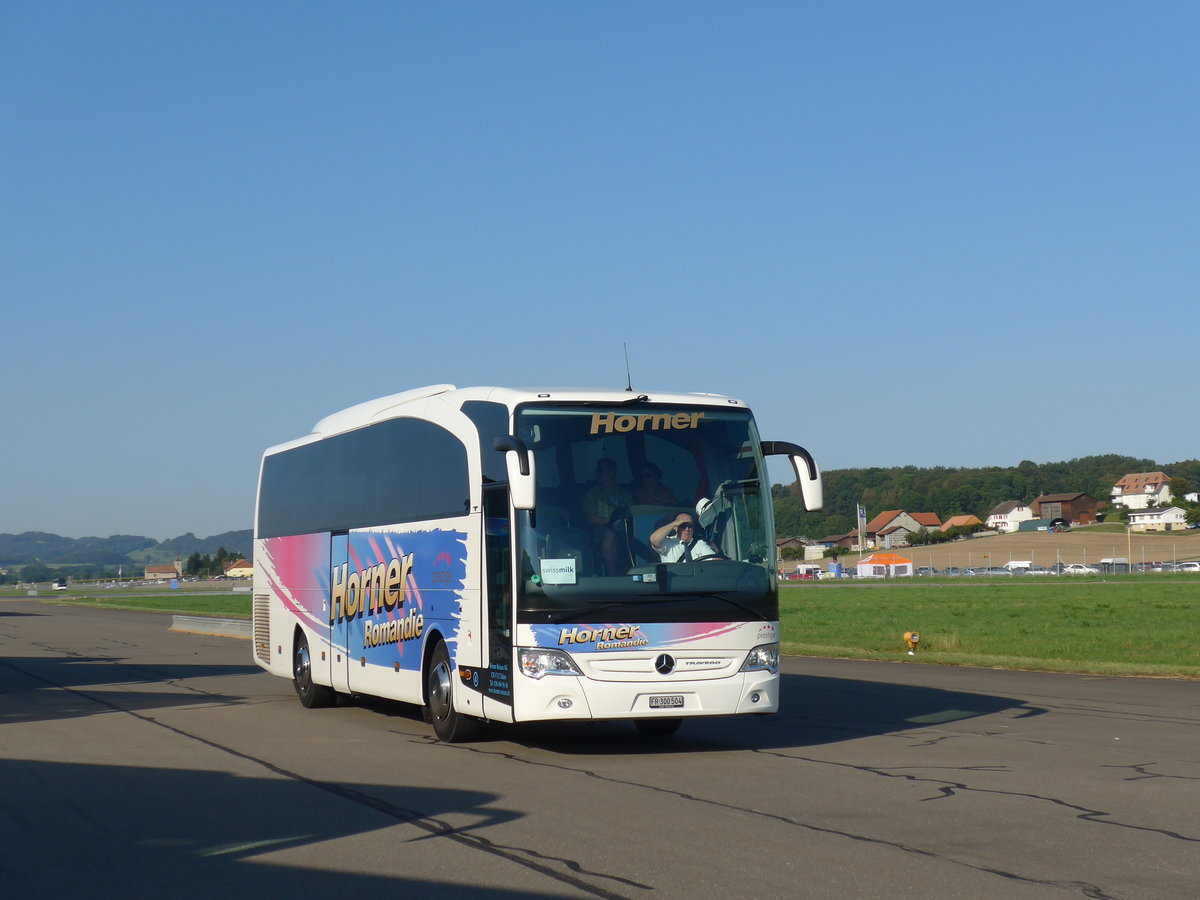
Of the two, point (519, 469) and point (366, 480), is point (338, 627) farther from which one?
point (519, 469)

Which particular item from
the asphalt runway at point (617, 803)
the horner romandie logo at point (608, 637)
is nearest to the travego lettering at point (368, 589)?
the asphalt runway at point (617, 803)

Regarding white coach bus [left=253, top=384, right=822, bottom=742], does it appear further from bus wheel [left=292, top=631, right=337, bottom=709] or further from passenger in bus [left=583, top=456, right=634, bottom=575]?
bus wheel [left=292, top=631, right=337, bottom=709]

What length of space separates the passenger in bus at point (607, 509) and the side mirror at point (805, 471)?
1.59 meters

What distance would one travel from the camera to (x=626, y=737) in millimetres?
14125

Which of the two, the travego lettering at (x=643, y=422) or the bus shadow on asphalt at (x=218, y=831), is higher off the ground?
the travego lettering at (x=643, y=422)

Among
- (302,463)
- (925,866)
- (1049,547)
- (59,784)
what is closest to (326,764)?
(59,784)

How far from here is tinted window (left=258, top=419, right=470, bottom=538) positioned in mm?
13594

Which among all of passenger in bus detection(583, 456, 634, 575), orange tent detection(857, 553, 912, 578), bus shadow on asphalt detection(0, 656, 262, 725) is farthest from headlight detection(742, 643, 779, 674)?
orange tent detection(857, 553, 912, 578)

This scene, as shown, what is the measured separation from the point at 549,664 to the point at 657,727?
9.61 feet

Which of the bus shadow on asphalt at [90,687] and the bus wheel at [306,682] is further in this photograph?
the bus wheel at [306,682]

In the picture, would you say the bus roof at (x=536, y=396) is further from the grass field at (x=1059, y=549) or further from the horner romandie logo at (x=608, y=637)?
the grass field at (x=1059, y=549)

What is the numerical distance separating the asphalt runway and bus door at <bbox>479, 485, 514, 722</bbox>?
579 millimetres

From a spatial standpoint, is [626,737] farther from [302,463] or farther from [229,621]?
[229,621]

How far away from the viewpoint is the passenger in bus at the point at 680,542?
12039mm
